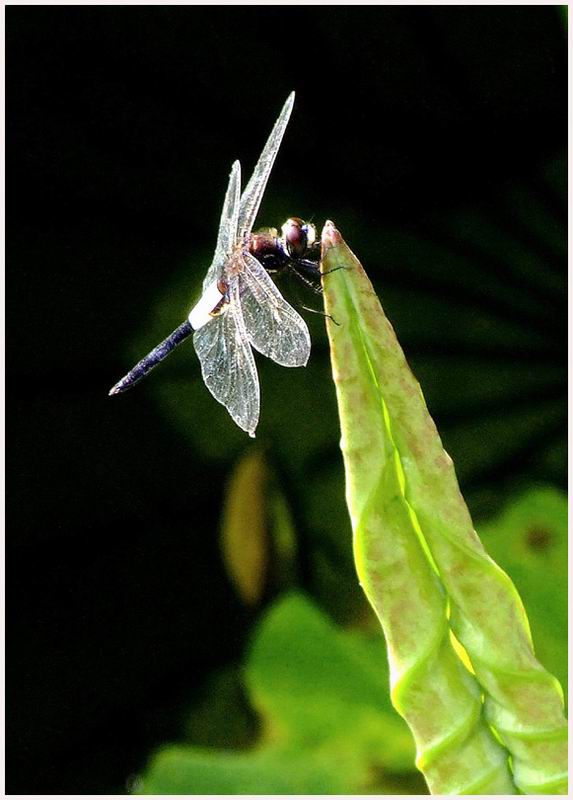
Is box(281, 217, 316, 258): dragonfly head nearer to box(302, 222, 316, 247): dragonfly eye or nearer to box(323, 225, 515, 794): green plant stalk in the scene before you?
box(302, 222, 316, 247): dragonfly eye

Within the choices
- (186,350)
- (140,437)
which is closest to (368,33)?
(186,350)

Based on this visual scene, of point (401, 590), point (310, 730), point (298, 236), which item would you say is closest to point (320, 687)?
point (310, 730)

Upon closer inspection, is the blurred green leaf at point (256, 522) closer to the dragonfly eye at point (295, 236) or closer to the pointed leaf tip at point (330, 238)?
the dragonfly eye at point (295, 236)

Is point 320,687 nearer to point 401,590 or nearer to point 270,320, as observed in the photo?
point 270,320

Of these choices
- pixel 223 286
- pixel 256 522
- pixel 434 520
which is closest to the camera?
pixel 434 520

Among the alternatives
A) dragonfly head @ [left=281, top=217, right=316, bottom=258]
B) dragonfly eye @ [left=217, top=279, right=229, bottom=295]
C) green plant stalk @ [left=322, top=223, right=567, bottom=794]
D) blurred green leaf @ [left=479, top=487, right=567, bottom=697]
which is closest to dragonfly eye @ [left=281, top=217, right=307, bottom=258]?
dragonfly head @ [left=281, top=217, right=316, bottom=258]

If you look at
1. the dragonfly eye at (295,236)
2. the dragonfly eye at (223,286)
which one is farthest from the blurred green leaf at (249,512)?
the dragonfly eye at (295,236)
